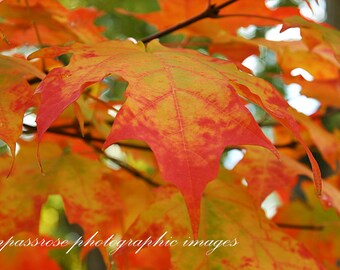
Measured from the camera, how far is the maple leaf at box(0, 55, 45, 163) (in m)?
0.58

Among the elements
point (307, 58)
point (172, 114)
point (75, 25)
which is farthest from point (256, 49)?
point (172, 114)

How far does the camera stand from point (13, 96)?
2.03 ft

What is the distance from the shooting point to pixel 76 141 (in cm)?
117

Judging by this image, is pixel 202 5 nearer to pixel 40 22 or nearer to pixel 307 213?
pixel 40 22

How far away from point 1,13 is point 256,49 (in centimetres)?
46

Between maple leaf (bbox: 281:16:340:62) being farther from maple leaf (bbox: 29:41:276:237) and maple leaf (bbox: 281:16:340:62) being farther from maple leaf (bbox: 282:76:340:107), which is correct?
maple leaf (bbox: 282:76:340:107)

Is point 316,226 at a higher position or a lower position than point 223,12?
lower

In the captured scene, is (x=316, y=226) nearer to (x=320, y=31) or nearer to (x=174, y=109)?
(x=320, y=31)

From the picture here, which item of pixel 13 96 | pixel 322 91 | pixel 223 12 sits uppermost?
pixel 13 96

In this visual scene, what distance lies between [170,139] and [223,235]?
269 millimetres

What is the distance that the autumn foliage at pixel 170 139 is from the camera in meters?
0.54

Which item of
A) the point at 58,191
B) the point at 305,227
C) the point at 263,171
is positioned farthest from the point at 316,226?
the point at 58,191

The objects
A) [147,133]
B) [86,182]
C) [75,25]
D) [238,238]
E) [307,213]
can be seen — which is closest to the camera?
[147,133]

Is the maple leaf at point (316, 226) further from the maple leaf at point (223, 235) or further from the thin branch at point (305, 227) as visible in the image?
the maple leaf at point (223, 235)
